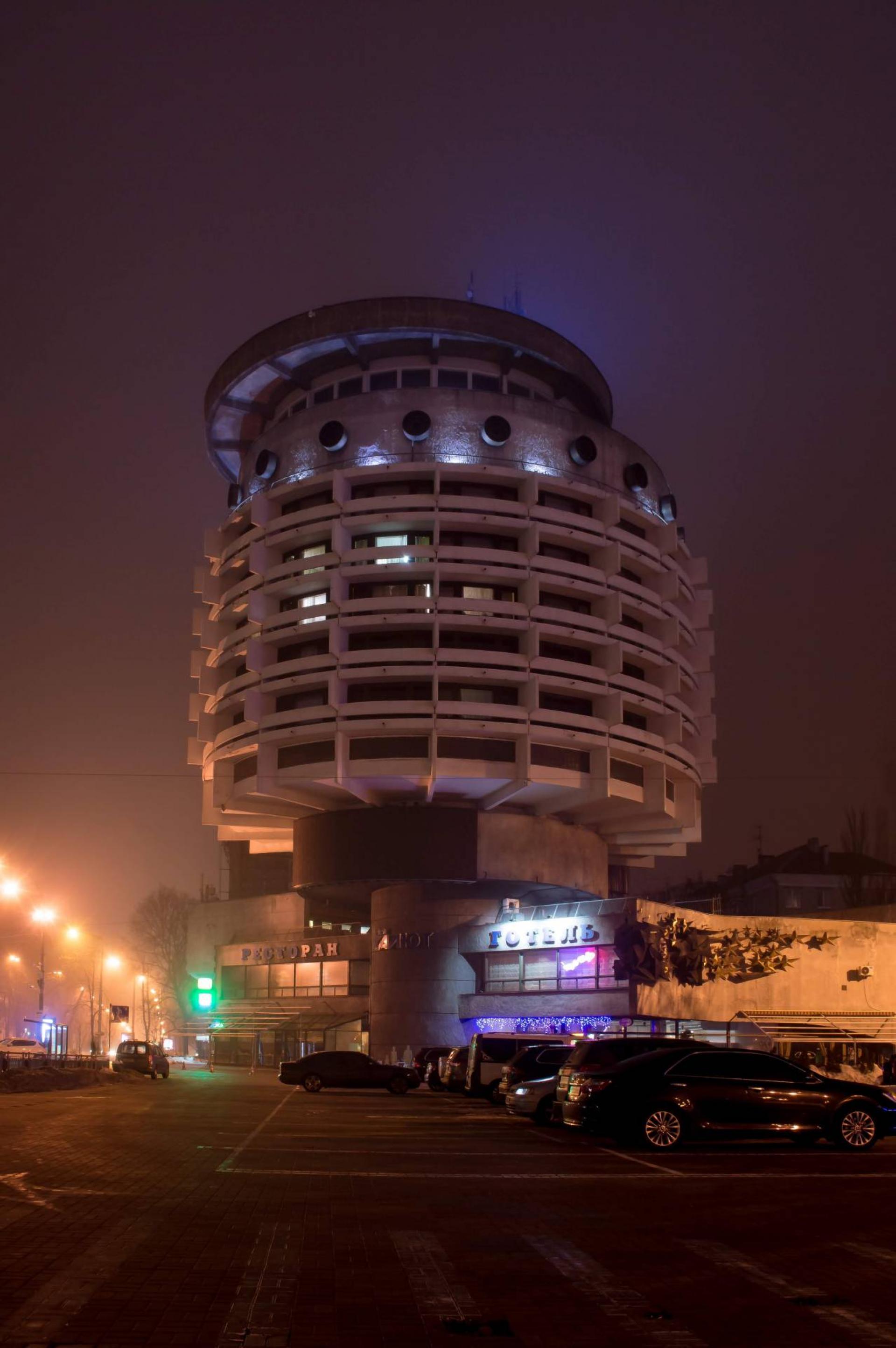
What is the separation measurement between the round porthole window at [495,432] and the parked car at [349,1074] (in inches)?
1393

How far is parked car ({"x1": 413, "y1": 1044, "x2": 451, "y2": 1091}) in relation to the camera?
4603cm

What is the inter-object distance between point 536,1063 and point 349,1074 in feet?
54.2

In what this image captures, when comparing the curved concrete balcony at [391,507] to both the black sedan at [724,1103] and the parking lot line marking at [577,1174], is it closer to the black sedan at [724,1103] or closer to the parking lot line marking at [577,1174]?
the black sedan at [724,1103]

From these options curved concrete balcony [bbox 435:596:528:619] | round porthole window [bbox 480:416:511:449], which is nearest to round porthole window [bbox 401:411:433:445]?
round porthole window [bbox 480:416:511:449]

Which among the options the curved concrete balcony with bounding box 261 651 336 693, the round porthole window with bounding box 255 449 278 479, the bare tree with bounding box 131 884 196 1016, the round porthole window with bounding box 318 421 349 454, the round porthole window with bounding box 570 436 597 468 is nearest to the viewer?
the curved concrete balcony with bounding box 261 651 336 693

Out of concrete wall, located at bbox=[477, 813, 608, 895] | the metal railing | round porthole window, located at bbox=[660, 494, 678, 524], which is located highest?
round porthole window, located at bbox=[660, 494, 678, 524]

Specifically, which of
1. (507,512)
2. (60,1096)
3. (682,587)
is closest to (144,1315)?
(60,1096)

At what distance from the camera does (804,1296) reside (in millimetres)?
8930

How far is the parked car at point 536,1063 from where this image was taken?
97.1 feet

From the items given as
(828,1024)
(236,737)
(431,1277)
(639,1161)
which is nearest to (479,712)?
(236,737)

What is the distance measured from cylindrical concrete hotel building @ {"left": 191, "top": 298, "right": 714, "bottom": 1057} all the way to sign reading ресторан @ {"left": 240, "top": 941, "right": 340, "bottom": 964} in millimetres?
7103

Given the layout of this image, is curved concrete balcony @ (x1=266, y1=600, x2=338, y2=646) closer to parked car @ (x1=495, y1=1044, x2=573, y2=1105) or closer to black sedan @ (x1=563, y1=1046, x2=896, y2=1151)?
parked car @ (x1=495, y1=1044, x2=573, y2=1105)

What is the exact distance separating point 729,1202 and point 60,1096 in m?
25.8

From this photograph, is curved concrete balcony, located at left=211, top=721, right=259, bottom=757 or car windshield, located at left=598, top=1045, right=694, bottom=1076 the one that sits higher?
curved concrete balcony, located at left=211, top=721, right=259, bottom=757
